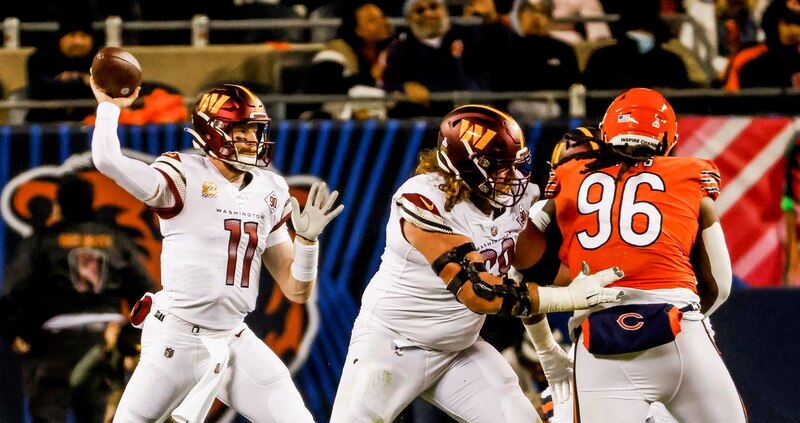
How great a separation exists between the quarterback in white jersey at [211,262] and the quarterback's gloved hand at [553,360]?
974 millimetres

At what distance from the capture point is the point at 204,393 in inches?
204

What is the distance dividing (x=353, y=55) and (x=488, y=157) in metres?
3.92

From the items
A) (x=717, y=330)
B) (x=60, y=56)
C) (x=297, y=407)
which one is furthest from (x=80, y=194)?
(x=717, y=330)

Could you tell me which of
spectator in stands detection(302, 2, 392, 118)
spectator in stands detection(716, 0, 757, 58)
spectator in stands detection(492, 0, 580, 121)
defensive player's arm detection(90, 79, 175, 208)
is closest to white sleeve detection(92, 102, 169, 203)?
defensive player's arm detection(90, 79, 175, 208)

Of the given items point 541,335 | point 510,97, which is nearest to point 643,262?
point 541,335

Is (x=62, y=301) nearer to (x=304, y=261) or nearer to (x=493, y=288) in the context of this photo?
(x=304, y=261)

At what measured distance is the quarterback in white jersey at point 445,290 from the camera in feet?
15.9

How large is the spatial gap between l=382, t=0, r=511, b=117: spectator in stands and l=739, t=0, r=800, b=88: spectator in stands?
1.63 m

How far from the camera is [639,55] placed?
8172mm

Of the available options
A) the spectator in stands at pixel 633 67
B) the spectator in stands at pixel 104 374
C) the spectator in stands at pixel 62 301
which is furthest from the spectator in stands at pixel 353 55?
the spectator in stands at pixel 104 374

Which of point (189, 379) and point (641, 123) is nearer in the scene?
point (641, 123)

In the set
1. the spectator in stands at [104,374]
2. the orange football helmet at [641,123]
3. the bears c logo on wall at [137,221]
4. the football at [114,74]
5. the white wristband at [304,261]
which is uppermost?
the orange football helmet at [641,123]

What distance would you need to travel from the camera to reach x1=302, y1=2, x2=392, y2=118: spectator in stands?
324 inches

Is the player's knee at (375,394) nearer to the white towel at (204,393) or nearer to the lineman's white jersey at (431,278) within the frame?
the lineman's white jersey at (431,278)
